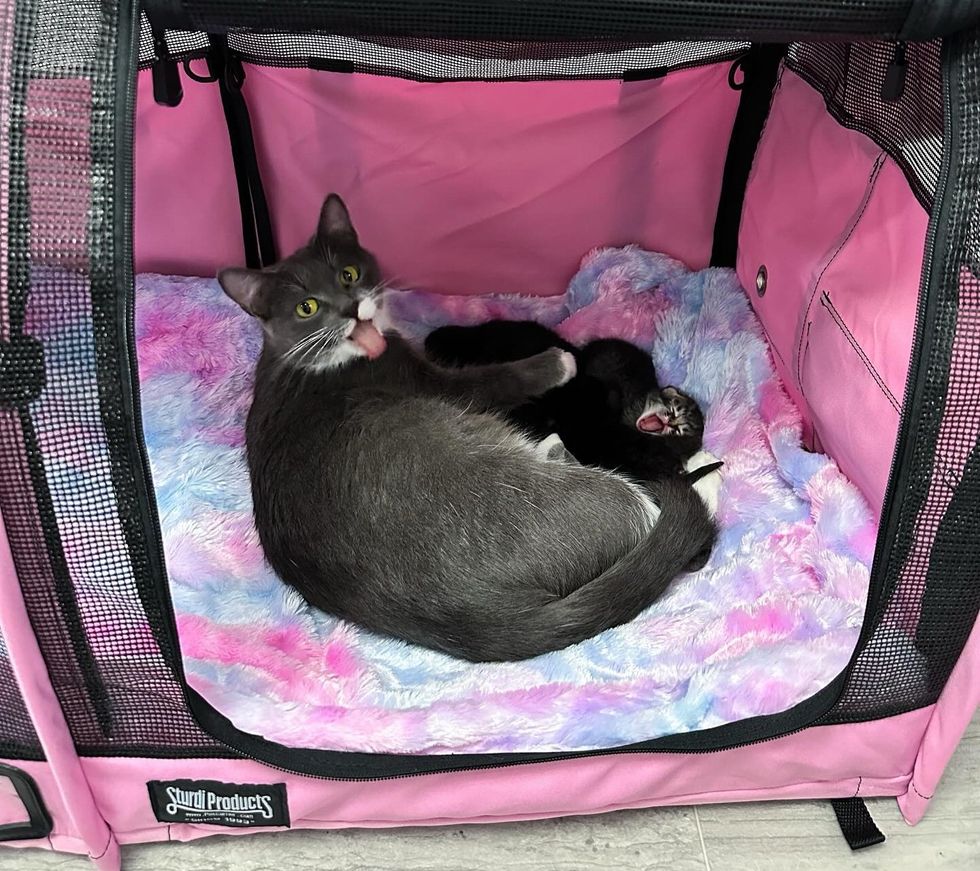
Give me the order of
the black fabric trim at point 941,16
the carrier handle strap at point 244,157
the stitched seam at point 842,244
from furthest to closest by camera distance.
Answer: the carrier handle strap at point 244,157 < the stitched seam at point 842,244 < the black fabric trim at point 941,16

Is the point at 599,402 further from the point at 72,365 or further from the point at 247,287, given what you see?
the point at 72,365

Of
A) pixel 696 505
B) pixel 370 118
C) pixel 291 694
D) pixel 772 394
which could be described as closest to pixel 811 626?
pixel 696 505

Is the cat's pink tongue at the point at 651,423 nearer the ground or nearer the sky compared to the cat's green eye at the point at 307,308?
nearer the ground

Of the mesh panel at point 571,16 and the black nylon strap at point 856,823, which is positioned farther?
the black nylon strap at point 856,823

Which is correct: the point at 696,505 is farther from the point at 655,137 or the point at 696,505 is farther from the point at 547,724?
the point at 655,137

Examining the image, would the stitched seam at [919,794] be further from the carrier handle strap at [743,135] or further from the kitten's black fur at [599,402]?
the carrier handle strap at [743,135]

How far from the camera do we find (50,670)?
39.9 inches

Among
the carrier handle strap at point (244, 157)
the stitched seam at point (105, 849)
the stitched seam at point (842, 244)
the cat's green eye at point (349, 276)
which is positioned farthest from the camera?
the carrier handle strap at point (244, 157)

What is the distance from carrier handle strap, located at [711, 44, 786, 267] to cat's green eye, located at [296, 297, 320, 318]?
0.95 meters

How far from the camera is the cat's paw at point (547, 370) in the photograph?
156cm

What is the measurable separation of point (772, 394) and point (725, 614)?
1.67 ft

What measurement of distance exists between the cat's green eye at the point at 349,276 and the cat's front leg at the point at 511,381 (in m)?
0.23

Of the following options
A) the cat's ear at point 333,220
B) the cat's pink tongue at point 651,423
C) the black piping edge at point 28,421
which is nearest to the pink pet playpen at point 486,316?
the black piping edge at point 28,421

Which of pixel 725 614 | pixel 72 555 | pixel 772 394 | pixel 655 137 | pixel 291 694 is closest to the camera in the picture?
pixel 72 555
